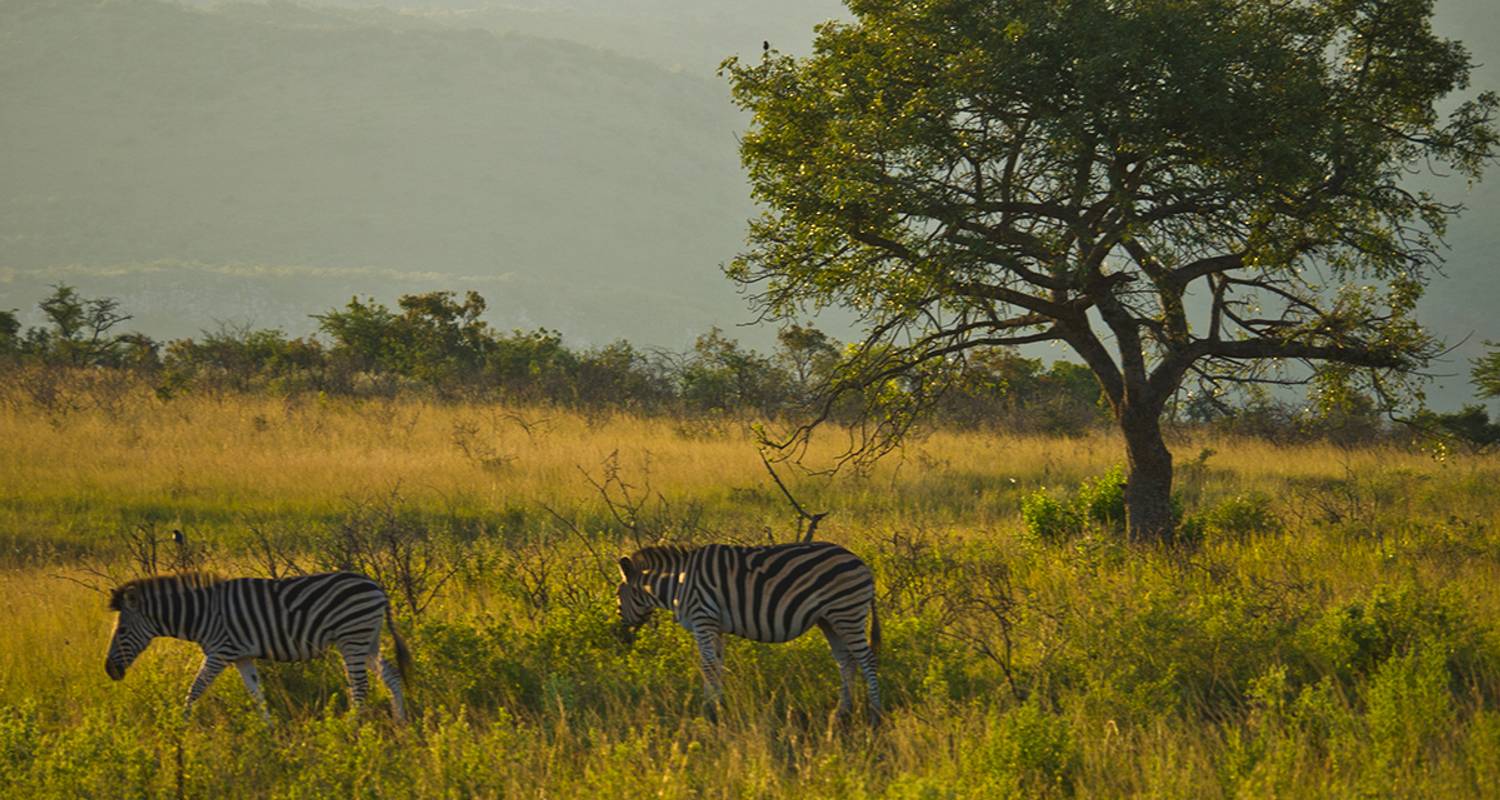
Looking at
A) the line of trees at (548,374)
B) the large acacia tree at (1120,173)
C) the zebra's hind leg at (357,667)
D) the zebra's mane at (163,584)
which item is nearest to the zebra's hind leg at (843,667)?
the zebra's hind leg at (357,667)

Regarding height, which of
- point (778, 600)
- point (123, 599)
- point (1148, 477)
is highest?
point (1148, 477)

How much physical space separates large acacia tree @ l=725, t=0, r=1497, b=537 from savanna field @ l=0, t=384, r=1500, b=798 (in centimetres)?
208

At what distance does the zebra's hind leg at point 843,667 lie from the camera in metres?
7.79

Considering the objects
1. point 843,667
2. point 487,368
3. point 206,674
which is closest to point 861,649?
point 843,667

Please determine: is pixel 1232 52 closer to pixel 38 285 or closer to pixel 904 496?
pixel 904 496

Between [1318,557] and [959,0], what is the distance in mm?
6450

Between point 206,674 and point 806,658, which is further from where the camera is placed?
point 806,658

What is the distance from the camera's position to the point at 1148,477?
13.8m

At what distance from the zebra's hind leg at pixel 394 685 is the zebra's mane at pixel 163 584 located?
47.2 inches

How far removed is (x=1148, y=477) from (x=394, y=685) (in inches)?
360

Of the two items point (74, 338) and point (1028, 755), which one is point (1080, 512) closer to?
point (1028, 755)

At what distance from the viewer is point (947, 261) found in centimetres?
1184

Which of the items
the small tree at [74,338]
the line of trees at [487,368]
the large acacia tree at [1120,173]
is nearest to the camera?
the large acacia tree at [1120,173]

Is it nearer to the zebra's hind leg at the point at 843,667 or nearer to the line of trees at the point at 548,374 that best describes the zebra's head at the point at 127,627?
the zebra's hind leg at the point at 843,667
